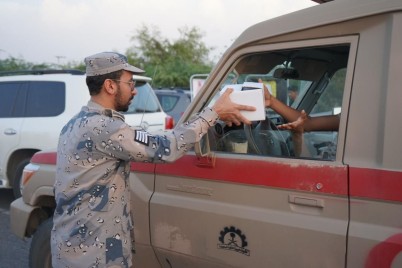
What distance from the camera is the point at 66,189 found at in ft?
7.31

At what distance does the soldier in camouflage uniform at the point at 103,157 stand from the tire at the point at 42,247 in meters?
1.13

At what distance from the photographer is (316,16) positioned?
220cm

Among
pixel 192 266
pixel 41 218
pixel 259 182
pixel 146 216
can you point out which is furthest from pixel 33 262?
pixel 259 182

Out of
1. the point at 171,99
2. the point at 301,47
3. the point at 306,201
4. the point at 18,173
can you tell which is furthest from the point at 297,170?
the point at 171,99

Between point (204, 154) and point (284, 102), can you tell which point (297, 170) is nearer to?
point (204, 154)

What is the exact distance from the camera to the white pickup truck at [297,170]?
1.97 meters

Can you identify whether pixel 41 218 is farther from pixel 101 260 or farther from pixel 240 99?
pixel 240 99

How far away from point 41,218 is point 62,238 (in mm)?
1504

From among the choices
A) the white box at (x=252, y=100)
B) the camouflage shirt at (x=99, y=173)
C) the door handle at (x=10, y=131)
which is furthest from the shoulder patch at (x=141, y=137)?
the door handle at (x=10, y=131)

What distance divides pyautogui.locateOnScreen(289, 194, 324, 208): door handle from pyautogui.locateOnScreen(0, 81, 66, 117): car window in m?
4.86

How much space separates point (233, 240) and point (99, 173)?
79 cm

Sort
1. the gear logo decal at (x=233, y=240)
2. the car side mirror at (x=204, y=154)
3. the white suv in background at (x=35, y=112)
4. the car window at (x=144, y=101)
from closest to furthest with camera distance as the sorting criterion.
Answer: the gear logo decal at (x=233, y=240) < the car side mirror at (x=204, y=154) < the white suv in background at (x=35, y=112) < the car window at (x=144, y=101)

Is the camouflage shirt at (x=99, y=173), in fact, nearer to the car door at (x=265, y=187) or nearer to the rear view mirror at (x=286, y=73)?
the car door at (x=265, y=187)

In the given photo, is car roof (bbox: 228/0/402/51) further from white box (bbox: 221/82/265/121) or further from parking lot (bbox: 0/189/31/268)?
parking lot (bbox: 0/189/31/268)
